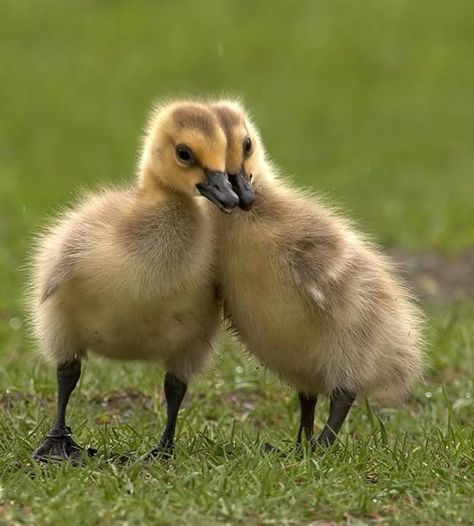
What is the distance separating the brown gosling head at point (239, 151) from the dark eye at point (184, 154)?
0.50 feet

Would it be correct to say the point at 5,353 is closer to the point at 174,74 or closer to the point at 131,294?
the point at 131,294

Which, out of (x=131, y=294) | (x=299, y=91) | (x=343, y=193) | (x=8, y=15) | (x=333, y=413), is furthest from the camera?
(x=8, y=15)

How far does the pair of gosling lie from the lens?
5.42 m

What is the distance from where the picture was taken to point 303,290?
18.1ft

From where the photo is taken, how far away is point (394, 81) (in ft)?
63.9

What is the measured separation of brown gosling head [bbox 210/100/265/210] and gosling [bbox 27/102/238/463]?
0.08m

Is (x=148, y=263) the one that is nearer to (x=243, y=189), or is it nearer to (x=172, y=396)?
(x=243, y=189)

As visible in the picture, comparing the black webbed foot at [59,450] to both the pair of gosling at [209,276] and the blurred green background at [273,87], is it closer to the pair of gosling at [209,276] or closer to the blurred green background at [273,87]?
the pair of gosling at [209,276]

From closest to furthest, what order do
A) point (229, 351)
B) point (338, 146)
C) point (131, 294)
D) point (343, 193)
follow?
point (131, 294), point (229, 351), point (343, 193), point (338, 146)

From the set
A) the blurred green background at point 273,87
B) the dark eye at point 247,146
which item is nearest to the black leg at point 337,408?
the dark eye at point 247,146

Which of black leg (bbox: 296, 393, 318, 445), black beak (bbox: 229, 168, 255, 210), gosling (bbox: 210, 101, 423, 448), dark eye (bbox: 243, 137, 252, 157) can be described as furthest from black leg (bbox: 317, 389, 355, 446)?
dark eye (bbox: 243, 137, 252, 157)

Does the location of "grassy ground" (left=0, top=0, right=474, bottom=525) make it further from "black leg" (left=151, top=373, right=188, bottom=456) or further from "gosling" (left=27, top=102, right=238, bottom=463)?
"gosling" (left=27, top=102, right=238, bottom=463)

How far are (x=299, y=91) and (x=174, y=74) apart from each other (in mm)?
1852

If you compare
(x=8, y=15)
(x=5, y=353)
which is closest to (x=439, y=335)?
(x=5, y=353)
